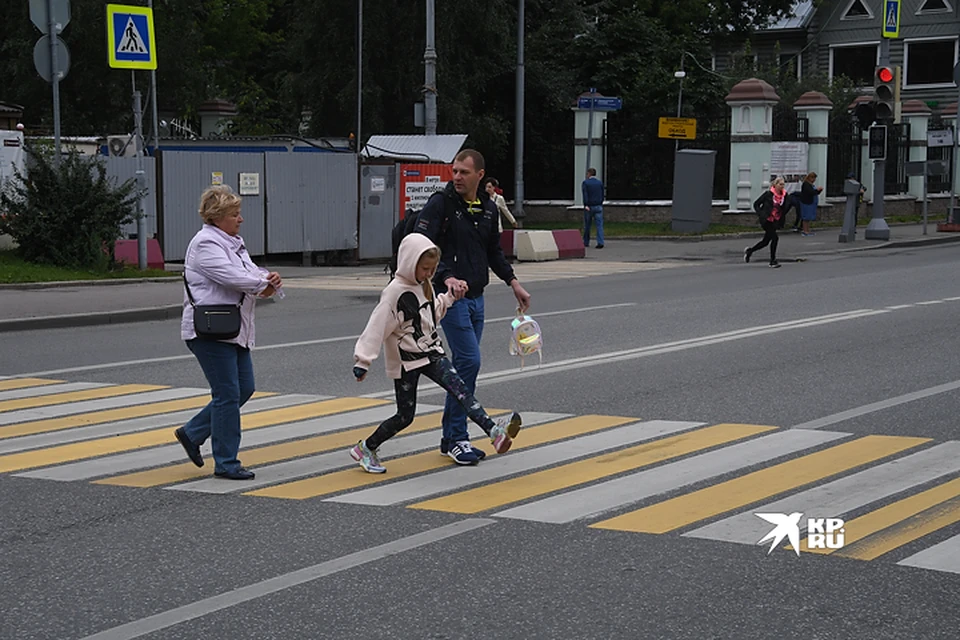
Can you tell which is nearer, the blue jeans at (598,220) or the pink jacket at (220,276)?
the pink jacket at (220,276)

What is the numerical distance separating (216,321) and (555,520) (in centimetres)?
220

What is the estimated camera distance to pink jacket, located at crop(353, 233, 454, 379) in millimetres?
7527

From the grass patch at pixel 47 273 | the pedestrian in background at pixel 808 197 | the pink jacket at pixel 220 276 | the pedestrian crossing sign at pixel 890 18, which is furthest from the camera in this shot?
the pedestrian in background at pixel 808 197

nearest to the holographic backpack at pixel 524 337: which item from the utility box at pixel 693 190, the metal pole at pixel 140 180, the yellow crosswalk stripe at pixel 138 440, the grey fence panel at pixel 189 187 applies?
the yellow crosswalk stripe at pixel 138 440

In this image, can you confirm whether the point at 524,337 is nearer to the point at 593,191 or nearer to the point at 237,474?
the point at 237,474

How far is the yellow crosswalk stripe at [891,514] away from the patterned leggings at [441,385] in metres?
2.20

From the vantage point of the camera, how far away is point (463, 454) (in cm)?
784

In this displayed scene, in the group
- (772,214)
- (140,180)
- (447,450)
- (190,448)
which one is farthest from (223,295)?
(772,214)

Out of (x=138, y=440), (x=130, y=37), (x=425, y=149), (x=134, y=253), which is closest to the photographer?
(x=138, y=440)

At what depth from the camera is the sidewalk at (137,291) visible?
15992 millimetres

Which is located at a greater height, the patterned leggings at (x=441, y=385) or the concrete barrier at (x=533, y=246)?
the patterned leggings at (x=441, y=385)

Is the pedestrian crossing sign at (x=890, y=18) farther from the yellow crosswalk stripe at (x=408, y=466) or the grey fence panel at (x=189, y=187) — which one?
the yellow crosswalk stripe at (x=408, y=466)

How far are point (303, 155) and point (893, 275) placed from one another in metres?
10.8

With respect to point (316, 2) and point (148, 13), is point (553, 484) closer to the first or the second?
point (148, 13)
